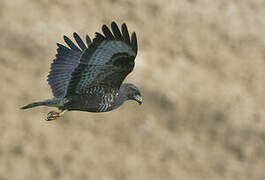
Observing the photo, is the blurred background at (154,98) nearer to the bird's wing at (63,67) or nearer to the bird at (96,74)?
the bird's wing at (63,67)

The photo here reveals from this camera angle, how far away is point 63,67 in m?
9.34

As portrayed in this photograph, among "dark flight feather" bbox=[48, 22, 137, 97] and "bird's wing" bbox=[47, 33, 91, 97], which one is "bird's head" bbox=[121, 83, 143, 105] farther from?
"bird's wing" bbox=[47, 33, 91, 97]

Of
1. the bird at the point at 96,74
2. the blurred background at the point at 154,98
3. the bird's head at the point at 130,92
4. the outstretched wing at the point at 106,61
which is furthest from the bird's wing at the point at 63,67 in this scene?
the blurred background at the point at 154,98

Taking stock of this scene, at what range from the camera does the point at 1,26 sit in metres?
20.6

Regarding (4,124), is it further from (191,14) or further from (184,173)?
(191,14)

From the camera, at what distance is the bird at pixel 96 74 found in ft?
25.6

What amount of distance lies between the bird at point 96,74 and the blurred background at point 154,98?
10972 mm

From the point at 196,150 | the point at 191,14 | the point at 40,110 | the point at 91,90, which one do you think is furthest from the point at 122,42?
the point at 191,14

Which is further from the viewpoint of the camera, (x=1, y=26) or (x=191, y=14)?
(x=191, y=14)

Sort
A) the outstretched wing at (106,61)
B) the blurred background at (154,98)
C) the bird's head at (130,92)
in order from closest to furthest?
the outstretched wing at (106,61) < the bird's head at (130,92) < the blurred background at (154,98)

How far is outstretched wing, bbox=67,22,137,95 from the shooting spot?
7.73 meters

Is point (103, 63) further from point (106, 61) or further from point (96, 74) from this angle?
point (96, 74)

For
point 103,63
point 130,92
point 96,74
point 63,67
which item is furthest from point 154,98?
point 103,63

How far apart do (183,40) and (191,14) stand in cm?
120
